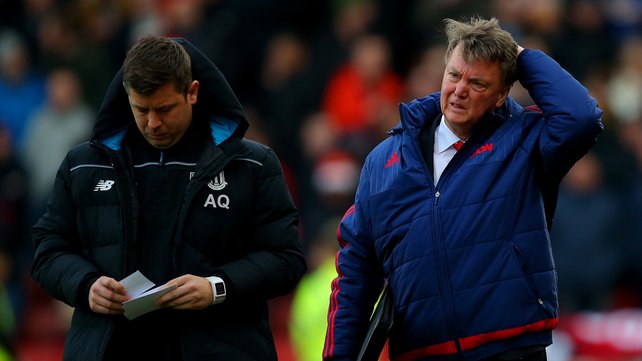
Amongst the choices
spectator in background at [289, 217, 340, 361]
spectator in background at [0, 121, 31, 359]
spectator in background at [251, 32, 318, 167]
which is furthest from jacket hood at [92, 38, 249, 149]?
spectator in background at [251, 32, 318, 167]

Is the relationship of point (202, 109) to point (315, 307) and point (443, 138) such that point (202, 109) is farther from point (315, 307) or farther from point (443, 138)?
point (315, 307)

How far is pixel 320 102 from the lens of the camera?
43.1 ft

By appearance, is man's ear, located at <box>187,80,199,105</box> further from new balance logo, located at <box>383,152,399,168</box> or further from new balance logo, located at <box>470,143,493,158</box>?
new balance logo, located at <box>470,143,493,158</box>

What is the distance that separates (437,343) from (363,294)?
41 centimetres

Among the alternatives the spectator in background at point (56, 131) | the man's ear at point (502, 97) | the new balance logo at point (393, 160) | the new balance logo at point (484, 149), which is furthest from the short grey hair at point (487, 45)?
the spectator in background at point (56, 131)

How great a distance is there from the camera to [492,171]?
5410 mm

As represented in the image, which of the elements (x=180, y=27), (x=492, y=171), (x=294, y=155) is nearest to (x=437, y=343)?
(x=492, y=171)

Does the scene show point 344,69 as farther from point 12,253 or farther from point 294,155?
point 12,253

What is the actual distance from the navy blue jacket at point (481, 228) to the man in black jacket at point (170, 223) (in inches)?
15.3

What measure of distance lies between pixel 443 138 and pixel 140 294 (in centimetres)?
131

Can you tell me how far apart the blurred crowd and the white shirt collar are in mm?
3965

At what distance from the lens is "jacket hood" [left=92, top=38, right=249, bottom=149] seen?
5637 millimetres

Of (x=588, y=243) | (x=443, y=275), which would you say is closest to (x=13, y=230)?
(x=588, y=243)

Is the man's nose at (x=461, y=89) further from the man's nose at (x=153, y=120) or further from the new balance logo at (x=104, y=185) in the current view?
the new balance logo at (x=104, y=185)
